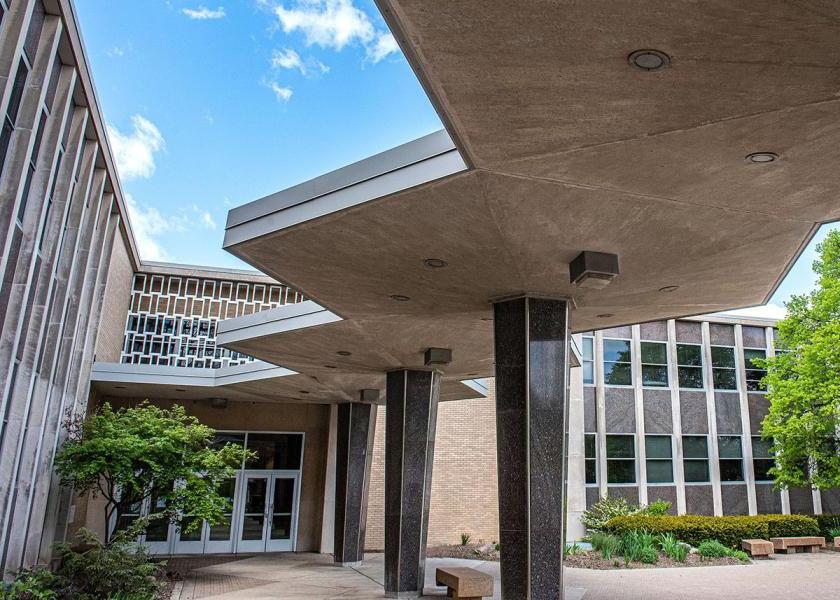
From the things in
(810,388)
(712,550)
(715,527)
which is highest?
(810,388)

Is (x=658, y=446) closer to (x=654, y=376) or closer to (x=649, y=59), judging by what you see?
(x=654, y=376)

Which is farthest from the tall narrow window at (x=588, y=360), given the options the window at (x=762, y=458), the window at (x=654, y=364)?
→ the window at (x=762, y=458)

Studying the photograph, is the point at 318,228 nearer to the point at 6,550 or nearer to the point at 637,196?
the point at 637,196

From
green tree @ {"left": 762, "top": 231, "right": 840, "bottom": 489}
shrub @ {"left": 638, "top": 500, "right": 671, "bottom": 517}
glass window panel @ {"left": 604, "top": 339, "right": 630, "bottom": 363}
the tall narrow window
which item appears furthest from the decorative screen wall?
green tree @ {"left": 762, "top": 231, "right": 840, "bottom": 489}

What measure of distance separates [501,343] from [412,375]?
546cm

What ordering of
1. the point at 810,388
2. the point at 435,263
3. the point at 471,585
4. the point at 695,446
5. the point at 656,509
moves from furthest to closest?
the point at 695,446, the point at 810,388, the point at 656,509, the point at 471,585, the point at 435,263

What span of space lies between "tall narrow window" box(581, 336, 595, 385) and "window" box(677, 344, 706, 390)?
3.95 m

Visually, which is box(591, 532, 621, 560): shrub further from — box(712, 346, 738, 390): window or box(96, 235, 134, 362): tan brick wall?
box(96, 235, 134, 362): tan brick wall

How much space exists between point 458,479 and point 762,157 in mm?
19562

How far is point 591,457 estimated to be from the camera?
26375 mm

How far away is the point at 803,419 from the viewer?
2516 cm

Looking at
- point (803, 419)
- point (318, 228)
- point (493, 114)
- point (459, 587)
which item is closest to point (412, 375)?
point (459, 587)

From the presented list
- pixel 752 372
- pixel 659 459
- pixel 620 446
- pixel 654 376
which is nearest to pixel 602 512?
pixel 620 446

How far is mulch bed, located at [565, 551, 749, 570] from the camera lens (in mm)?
17609
